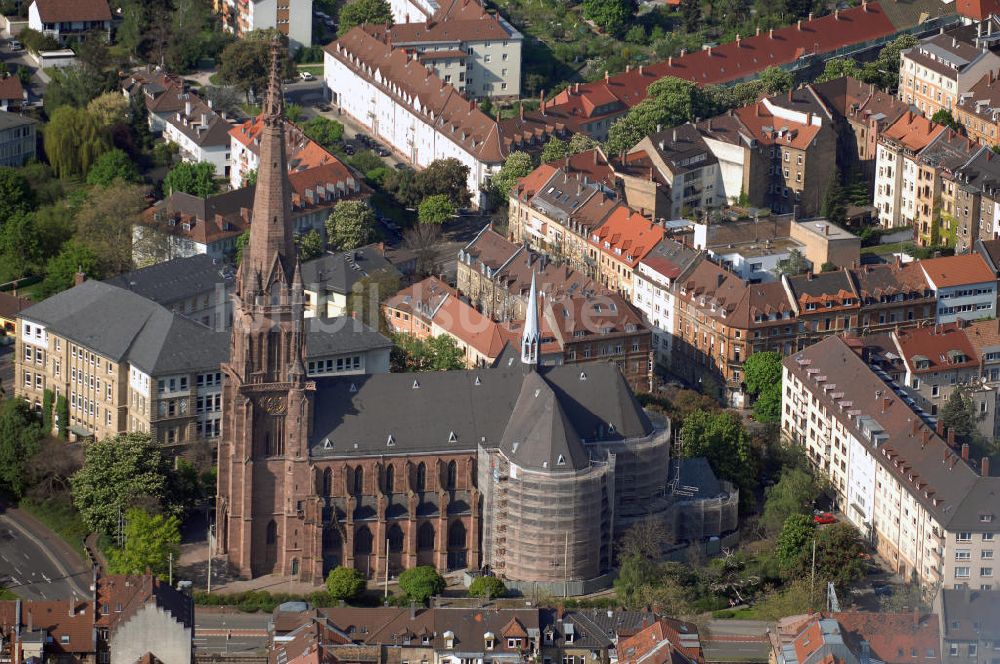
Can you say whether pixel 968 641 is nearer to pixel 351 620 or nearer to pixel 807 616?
pixel 807 616

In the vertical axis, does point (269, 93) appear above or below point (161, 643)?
above

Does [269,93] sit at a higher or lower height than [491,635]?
higher

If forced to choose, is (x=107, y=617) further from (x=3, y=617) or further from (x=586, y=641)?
(x=586, y=641)

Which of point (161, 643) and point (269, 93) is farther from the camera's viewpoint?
point (269, 93)

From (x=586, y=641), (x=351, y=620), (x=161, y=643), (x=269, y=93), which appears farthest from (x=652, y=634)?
(x=269, y=93)

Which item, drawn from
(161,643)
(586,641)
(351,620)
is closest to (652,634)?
(586,641)
